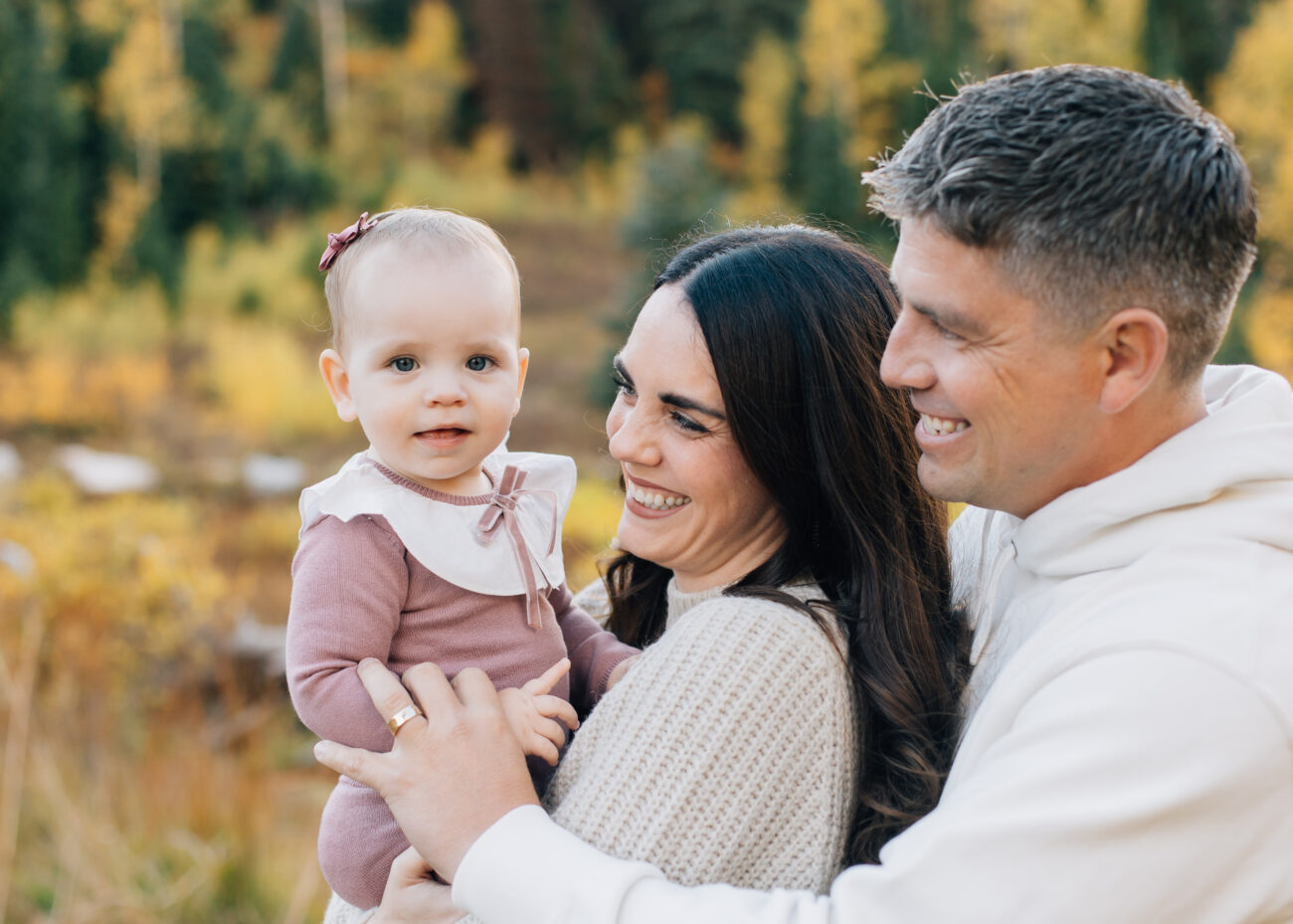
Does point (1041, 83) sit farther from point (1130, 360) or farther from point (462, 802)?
point (462, 802)

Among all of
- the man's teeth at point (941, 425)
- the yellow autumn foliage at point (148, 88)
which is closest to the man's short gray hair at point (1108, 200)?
the man's teeth at point (941, 425)

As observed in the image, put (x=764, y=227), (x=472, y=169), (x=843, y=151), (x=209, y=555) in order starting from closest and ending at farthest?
(x=764, y=227), (x=209, y=555), (x=843, y=151), (x=472, y=169)

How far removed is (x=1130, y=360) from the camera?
1577mm

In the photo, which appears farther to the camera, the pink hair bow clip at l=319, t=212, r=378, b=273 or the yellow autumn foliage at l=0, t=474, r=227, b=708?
the yellow autumn foliage at l=0, t=474, r=227, b=708

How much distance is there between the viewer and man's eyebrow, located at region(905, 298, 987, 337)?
165 cm

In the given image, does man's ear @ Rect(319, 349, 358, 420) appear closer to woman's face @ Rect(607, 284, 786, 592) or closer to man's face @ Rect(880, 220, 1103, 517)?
woman's face @ Rect(607, 284, 786, 592)

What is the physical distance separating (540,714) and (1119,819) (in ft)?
2.96

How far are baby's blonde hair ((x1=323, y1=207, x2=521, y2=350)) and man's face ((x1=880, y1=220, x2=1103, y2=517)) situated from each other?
0.71 meters

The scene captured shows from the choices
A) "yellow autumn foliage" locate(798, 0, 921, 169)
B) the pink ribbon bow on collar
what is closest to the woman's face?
the pink ribbon bow on collar

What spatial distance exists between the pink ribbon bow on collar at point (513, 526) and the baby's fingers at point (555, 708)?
181mm

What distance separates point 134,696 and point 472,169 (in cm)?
1514

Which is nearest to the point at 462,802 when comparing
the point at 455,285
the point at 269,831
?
the point at 455,285

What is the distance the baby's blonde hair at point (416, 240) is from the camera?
1.97 metres

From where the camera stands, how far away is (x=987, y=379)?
1.66 m
